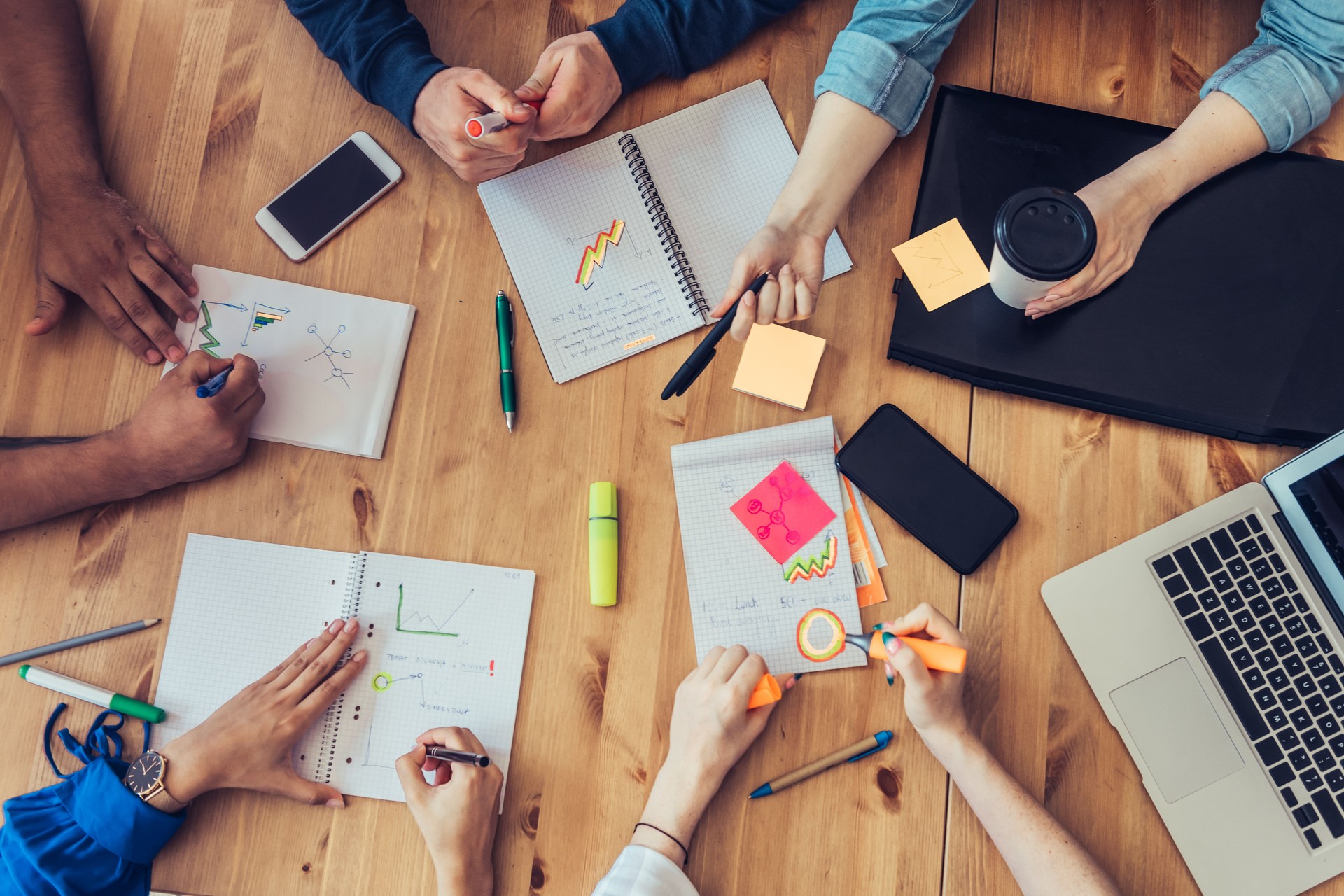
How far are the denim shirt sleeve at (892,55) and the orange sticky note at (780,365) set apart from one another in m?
0.28

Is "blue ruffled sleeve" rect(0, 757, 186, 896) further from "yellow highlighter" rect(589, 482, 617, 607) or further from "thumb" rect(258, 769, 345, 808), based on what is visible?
"yellow highlighter" rect(589, 482, 617, 607)

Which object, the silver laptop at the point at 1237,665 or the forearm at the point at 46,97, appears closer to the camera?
the silver laptop at the point at 1237,665

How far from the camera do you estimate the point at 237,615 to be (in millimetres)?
908

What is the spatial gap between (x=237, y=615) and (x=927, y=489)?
2.64 ft

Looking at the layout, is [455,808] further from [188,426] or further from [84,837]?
Answer: [188,426]

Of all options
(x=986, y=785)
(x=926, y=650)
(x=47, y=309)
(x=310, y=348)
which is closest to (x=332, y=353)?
(x=310, y=348)

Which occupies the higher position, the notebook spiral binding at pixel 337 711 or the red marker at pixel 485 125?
the red marker at pixel 485 125

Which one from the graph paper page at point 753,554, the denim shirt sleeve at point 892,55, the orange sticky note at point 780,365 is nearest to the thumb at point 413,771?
the graph paper page at point 753,554

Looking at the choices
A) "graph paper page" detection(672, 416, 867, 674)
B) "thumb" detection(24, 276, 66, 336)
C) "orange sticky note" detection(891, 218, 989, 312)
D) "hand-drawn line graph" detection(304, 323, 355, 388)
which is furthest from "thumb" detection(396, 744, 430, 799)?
"orange sticky note" detection(891, 218, 989, 312)

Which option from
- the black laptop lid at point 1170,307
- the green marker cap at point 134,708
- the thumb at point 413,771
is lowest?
the thumb at point 413,771

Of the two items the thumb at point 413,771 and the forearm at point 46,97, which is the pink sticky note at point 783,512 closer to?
the thumb at point 413,771

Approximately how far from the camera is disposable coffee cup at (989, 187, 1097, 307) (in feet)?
2.67

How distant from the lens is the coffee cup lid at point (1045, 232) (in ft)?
2.68

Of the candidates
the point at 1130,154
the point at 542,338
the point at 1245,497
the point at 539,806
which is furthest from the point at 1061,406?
the point at 539,806
